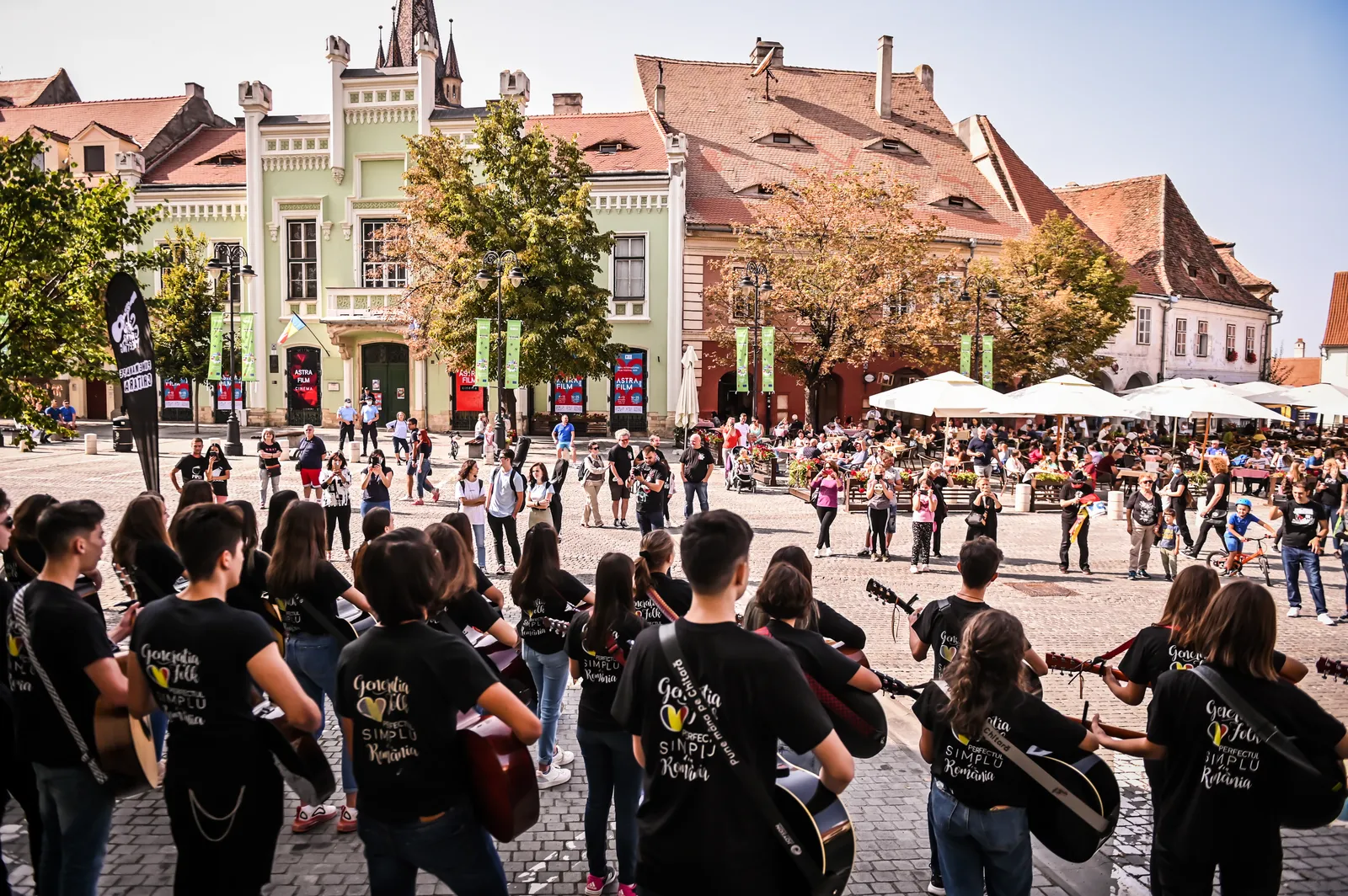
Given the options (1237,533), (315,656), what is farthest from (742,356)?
(315,656)

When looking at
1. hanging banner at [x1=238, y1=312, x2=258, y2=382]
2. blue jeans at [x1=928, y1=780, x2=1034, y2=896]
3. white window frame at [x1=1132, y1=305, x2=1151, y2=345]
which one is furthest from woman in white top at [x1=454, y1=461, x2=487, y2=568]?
white window frame at [x1=1132, y1=305, x2=1151, y2=345]

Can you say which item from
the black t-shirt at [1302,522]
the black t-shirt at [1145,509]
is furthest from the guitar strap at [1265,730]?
the black t-shirt at [1145,509]

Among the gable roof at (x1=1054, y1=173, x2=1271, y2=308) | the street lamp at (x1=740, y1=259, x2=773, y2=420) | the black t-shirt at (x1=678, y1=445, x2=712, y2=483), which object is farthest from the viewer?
the gable roof at (x1=1054, y1=173, x2=1271, y2=308)

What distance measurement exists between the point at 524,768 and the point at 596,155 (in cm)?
3579

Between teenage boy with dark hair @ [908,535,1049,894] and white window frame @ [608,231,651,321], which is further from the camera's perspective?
white window frame @ [608,231,651,321]

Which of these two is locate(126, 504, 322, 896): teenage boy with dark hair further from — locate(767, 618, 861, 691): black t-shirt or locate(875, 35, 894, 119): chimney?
locate(875, 35, 894, 119): chimney

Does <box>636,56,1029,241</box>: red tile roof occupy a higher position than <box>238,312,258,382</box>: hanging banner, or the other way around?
<box>636,56,1029,241</box>: red tile roof

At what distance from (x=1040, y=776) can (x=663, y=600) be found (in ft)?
7.00

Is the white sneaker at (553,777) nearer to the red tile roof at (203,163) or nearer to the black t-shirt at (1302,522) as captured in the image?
the black t-shirt at (1302,522)

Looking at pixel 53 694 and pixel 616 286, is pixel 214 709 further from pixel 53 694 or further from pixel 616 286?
pixel 616 286

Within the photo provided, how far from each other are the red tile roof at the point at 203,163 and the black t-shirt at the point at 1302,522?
36.8 m

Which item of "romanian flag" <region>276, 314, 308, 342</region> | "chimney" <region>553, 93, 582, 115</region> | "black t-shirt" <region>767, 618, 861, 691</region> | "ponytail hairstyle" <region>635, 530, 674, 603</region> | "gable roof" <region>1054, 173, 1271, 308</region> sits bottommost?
"black t-shirt" <region>767, 618, 861, 691</region>

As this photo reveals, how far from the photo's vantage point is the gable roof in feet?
141

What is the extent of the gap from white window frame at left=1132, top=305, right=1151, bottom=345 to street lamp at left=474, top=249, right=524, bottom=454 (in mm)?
28860
